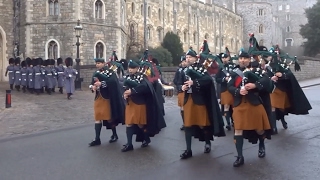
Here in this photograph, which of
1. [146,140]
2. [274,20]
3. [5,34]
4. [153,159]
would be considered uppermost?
[274,20]

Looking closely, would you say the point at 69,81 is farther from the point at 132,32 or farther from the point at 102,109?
the point at 132,32

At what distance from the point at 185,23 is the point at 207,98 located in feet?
162

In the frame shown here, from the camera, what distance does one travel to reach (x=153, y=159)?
7453 millimetres

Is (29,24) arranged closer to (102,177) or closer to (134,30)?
(134,30)

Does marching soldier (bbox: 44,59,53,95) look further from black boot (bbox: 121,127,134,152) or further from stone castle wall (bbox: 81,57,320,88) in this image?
black boot (bbox: 121,127,134,152)

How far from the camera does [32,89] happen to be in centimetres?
2147

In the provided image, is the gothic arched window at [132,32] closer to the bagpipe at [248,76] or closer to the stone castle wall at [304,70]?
the stone castle wall at [304,70]

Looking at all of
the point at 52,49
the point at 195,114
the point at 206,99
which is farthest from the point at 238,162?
the point at 52,49

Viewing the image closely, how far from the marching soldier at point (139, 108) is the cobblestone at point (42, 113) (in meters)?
3.75

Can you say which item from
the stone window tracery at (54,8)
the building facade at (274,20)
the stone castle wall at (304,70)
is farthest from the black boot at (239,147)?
the building facade at (274,20)

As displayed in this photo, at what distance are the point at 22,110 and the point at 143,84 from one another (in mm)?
8586

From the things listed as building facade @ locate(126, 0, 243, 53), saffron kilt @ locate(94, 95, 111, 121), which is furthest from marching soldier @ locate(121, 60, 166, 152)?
building facade @ locate(126, 0, 243, 53)

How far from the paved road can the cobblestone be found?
148 cm

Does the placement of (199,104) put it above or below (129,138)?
above
